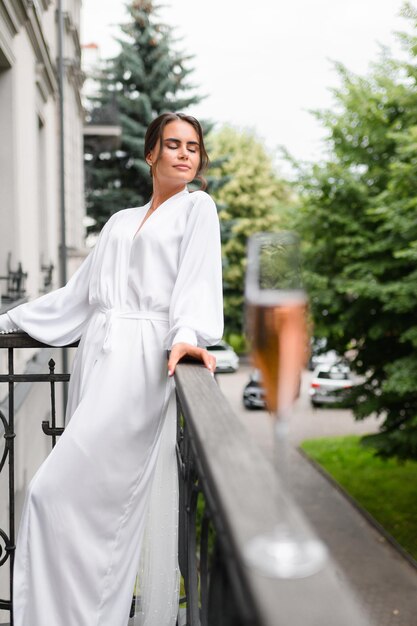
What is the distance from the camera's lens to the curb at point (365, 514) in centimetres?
1230

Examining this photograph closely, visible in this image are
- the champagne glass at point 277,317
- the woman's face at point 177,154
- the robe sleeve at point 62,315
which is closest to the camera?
the champagne glass at point 277,317

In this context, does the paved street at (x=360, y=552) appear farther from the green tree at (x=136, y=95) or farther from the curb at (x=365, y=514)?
the green tree at (x=136, y=95)

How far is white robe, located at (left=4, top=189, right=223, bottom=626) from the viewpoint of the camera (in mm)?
2143

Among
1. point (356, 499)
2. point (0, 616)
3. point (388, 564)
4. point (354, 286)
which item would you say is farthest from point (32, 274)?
point (356, 499)

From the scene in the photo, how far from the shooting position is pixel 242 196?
3662 centimetres

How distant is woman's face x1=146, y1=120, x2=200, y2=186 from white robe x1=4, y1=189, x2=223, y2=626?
11 centimetres

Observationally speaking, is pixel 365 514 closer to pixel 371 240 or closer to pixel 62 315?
pixel 371 240

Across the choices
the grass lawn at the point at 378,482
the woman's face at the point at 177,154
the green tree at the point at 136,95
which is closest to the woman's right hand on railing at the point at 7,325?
the woman's face at the point at 177,154

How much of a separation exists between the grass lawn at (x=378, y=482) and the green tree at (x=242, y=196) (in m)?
14.1

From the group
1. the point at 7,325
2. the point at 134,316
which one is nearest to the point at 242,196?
the point at 7,325

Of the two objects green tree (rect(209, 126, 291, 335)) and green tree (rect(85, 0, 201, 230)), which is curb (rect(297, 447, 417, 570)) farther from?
green tree (rect(209, 126, 291, 335))

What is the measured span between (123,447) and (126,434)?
0.04 metres

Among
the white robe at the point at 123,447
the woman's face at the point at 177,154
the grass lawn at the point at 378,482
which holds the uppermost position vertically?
the woman's face at the point at 177,154

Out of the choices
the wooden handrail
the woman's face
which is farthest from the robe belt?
the wooden handrail
